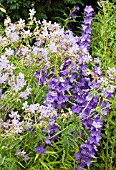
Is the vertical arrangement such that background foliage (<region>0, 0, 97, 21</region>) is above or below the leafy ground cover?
above

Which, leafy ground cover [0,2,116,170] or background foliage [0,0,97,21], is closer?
leafy ground cover [0,2,116,170]

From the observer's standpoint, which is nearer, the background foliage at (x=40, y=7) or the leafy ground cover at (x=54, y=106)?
the leafy ground cover at (x=54, y=106)

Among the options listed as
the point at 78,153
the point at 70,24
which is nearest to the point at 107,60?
the point at 78,153

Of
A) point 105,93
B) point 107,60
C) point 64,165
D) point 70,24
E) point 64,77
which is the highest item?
point 70,24

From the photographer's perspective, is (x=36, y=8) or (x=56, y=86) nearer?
(x=56, y=86)

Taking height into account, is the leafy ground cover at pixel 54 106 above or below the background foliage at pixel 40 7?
below

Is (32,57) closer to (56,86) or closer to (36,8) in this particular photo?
(56,86)

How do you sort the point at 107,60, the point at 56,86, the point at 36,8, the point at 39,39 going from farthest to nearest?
1. the point at 36,8
2. the point at 107,60
3. the point at 39,39
4. the point at 56,86

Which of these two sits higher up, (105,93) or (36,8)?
(36,8)
